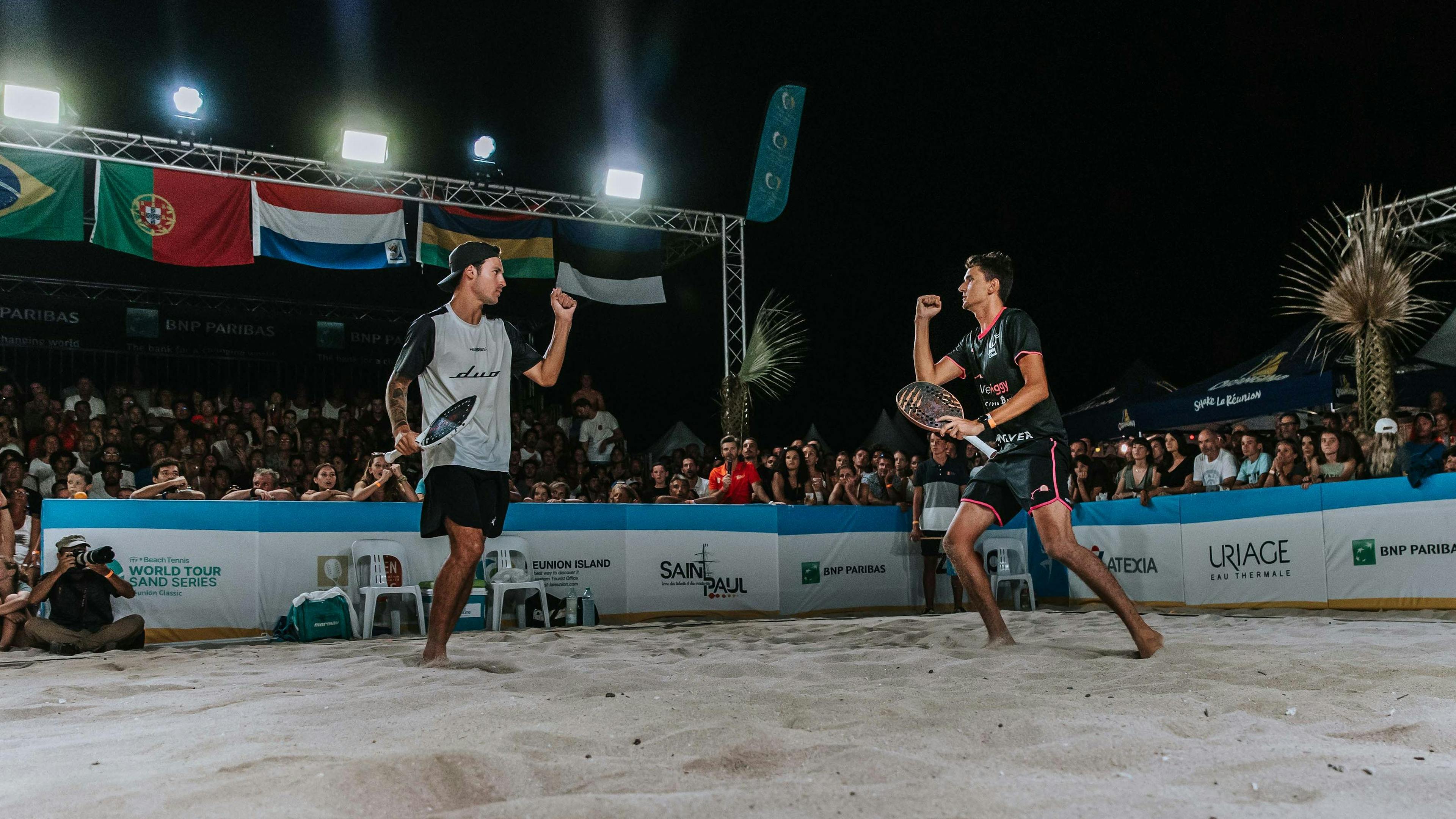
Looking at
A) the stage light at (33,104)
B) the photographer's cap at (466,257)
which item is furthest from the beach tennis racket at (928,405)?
the stage light at (33,104)

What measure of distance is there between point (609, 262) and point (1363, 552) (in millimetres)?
9533

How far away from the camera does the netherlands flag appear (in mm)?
11820

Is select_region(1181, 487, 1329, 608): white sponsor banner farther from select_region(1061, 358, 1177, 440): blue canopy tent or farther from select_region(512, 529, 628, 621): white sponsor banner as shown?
select_region(1061, 358, 1177, 440): blue canopy tent

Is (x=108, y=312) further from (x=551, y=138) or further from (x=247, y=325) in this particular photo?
(x=551, y=138)

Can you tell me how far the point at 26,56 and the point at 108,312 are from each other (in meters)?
4.33

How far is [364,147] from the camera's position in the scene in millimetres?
12117

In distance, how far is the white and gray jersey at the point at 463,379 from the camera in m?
4.45

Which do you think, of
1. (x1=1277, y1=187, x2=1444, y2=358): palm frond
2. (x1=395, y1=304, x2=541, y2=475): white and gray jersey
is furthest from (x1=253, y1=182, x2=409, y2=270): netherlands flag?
(x1=1277, y1=187, x2=1444, y2=358): palm frond

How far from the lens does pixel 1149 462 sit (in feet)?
31.6

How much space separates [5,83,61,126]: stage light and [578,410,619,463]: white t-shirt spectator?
7.21m

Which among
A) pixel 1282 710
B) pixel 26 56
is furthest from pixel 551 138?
pixel 1282 710

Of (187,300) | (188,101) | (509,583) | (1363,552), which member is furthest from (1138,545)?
(187,300)

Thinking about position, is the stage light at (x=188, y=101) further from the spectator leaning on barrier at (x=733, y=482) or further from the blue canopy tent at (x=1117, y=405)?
the blue canopy tent at (x=1117, y=405)

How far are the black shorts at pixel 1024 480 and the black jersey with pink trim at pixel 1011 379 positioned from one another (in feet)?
0.16
